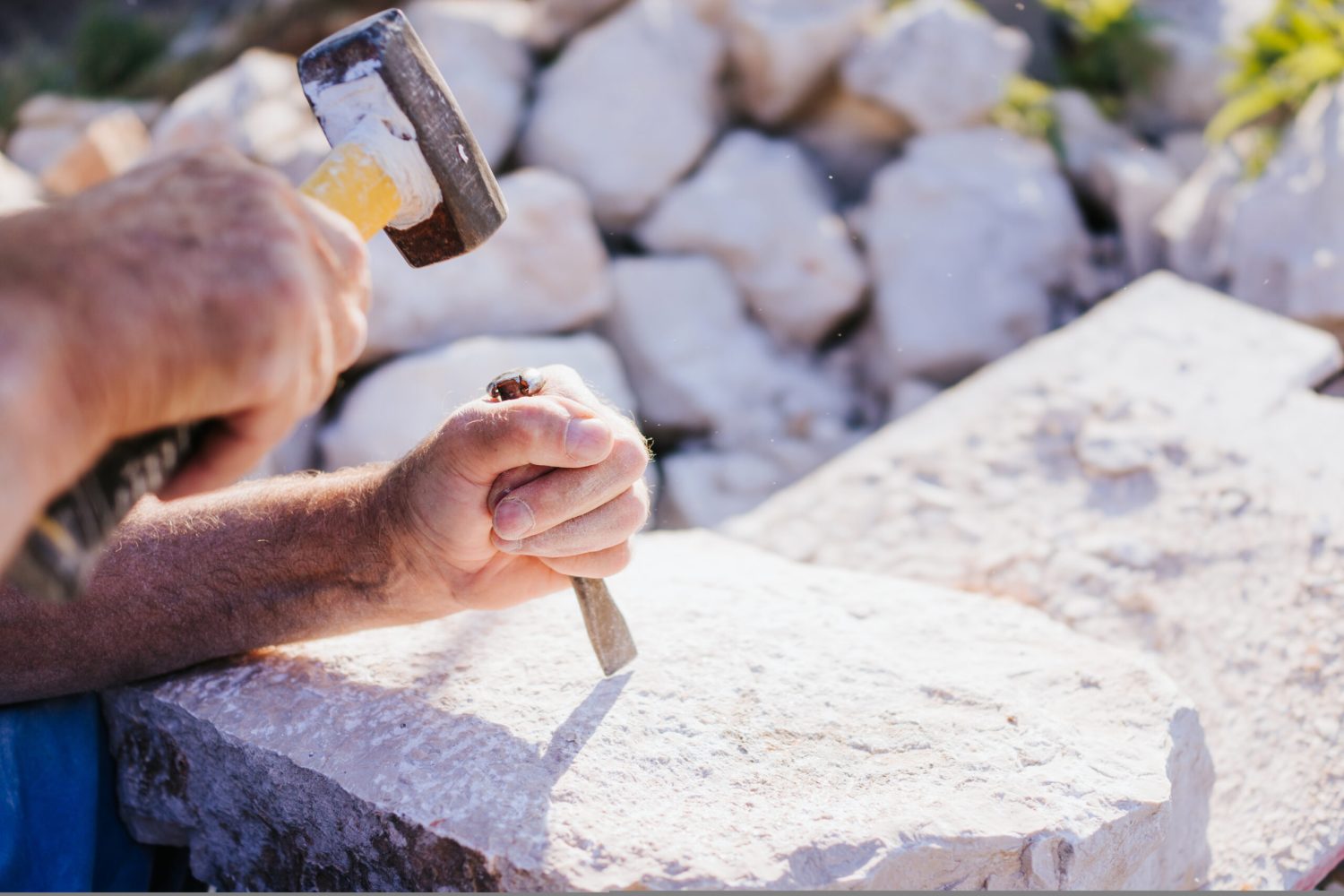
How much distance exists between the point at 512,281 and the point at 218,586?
8.12 feet

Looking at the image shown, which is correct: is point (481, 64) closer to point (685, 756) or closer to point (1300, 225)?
point (1300, 225)

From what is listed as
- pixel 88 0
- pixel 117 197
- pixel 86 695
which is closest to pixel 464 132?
pixel 117 197

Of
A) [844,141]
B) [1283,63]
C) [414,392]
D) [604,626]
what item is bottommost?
[414,392]

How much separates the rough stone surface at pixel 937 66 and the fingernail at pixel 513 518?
11.4 ft

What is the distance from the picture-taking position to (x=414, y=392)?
369 centimetres

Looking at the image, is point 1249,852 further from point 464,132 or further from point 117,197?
point 117,197

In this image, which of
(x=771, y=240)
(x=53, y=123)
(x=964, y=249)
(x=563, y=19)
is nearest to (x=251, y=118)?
(x=563, y=19)

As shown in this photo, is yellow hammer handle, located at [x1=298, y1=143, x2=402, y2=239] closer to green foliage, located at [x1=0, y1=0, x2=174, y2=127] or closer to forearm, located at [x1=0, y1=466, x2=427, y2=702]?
A: forearm, located at [x1=0, y1=466, x2=427, y2=702]

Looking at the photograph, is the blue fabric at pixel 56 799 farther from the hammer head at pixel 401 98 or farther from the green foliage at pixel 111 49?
the green foliage at pixel 111 49

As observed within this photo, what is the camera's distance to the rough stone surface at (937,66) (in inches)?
173

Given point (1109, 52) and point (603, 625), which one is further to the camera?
point (1109, 52)

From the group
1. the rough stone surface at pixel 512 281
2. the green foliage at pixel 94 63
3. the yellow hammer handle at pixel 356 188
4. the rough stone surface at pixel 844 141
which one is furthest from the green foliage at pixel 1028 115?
the green foliage at pixel 94 63

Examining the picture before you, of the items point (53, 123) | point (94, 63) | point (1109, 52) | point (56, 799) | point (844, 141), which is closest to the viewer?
point (56, 799)

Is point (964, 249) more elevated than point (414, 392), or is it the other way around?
point (964, 249)
